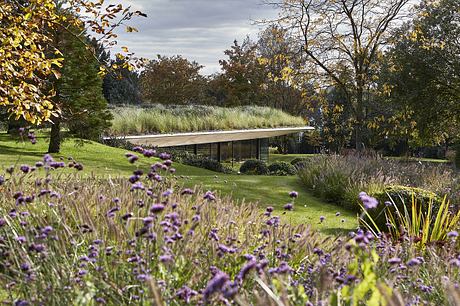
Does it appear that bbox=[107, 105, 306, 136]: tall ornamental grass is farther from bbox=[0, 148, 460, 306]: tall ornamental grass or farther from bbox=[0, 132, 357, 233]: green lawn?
bbox=[0, 148, 460, 306]: tall ornamental grass

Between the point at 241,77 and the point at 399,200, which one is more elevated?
the point at 241,77

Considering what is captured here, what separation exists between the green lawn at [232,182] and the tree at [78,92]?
687 mm

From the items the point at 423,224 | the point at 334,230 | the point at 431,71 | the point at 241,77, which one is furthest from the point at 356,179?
the point at 241,77

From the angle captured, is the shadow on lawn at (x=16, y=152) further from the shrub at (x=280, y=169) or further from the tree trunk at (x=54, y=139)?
the shrub at (x=280, y=169)

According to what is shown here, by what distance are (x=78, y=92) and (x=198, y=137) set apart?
884 centimetres

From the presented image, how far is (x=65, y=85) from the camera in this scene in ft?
50.2

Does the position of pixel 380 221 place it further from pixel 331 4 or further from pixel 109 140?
pixel 109 140

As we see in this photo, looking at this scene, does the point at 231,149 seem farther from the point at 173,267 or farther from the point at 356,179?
the point at 173,267

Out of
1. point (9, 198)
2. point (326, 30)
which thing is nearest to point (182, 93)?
point (326, 30)

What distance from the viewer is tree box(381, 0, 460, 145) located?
2180 cm

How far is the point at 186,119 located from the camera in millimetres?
24016

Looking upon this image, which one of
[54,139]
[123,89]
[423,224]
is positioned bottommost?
[423,224]

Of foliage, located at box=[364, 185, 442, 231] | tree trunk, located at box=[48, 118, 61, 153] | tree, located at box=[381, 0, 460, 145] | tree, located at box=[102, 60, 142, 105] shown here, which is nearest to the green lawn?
tree trunk, located at box=[48, 118, 61, 153]

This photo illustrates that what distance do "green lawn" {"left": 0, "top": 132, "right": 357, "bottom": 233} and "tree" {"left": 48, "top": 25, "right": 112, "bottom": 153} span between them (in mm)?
687
